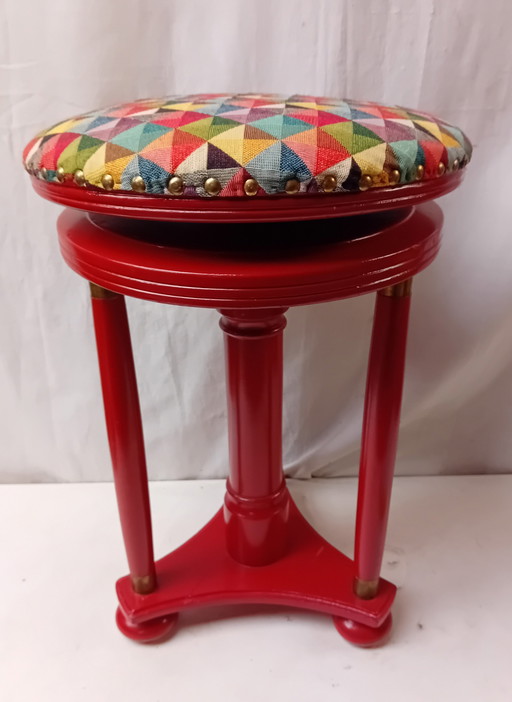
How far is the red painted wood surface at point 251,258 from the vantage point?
51 cm

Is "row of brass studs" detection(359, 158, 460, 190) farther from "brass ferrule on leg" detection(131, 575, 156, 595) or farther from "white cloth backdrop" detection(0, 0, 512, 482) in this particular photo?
"brass ferrule on leg" detection(131, 575, 156, 595)

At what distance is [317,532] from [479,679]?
0.31 metres

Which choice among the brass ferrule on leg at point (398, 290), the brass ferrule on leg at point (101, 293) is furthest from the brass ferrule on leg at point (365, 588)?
the brass ferrule on leg at point (101, 293)

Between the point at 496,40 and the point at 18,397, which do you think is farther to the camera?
the point at 18,397

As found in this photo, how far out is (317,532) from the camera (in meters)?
1.03

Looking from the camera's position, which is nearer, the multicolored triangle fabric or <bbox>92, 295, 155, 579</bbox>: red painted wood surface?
the multicolored triangle fabric

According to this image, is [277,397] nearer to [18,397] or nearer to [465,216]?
[465,216]

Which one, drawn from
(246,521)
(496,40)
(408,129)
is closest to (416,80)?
(496,40)

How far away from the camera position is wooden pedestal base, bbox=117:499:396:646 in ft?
2.82

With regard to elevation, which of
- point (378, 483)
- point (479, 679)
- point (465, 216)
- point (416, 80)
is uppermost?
point (416, 80)

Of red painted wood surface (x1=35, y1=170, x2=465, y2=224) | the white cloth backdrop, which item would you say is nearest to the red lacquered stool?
red painted wood surface (x1=35, y1=170, x2=465, y2=224)

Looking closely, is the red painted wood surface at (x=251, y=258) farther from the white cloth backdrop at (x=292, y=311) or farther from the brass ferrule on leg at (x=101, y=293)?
the white cloth backdrop at (x=292, y=311)

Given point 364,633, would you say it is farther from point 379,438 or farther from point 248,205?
point 248,205

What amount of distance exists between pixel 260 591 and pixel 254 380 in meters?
0.31
